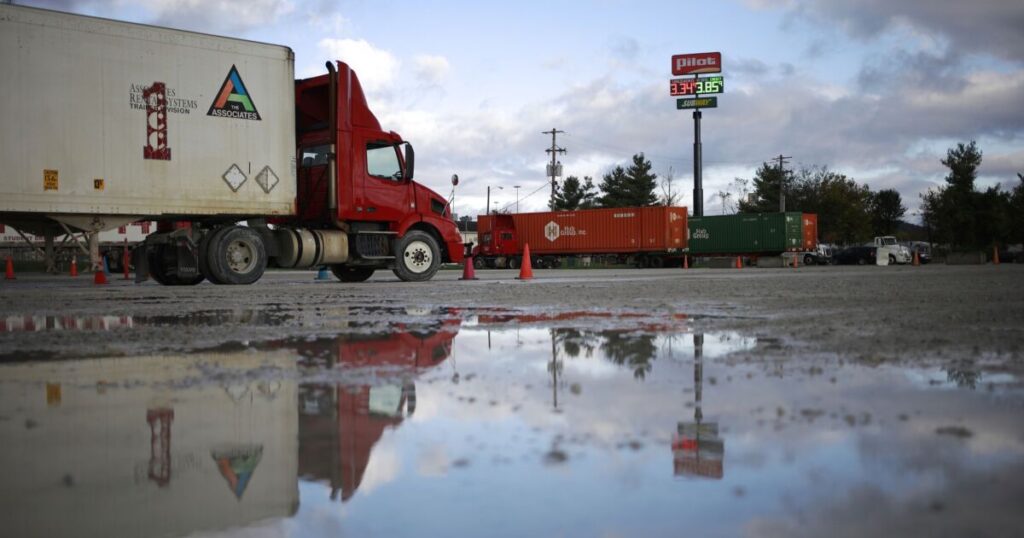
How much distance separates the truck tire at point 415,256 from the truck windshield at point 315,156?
2.56 metres

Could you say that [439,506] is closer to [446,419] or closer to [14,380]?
[446,419]

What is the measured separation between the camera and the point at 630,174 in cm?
10469

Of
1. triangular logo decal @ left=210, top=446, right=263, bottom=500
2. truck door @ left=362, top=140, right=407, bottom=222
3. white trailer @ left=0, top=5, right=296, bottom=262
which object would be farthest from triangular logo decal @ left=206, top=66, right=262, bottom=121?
triangular logo decal @ left=210, top=446, right=263, bottom=500

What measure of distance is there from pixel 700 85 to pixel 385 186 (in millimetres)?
65786

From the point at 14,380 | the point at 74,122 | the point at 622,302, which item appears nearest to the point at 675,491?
the point at 14,380

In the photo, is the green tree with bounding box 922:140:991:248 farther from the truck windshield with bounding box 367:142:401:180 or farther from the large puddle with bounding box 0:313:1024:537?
the large puddle with bounding box 0:313:1024:537

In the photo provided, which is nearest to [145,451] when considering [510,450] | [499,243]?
[510,450]

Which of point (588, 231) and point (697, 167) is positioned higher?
point (697, 167)

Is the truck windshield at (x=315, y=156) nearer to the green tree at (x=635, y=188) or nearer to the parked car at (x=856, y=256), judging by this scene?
the parked car at (x=856, y=256)

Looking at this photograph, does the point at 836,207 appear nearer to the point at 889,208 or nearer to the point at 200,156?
the point at 889,208

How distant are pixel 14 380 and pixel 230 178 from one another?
1269 cm

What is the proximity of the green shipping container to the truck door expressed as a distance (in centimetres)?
3436

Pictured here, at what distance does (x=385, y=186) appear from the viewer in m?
19.2

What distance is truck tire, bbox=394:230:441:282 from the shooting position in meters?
19.7
